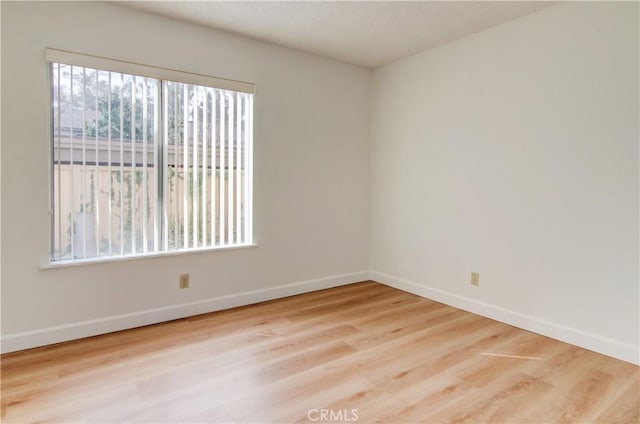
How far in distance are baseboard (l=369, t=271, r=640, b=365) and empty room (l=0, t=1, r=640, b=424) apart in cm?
1

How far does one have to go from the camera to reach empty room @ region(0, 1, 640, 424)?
211 centimetres

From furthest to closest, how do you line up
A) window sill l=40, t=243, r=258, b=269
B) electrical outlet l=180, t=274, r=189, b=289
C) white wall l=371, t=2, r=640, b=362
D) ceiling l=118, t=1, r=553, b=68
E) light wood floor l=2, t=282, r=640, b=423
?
electrical outlet l=180, t=274, r=189, b=289 < ceiling l=118, t=1, r=553, b=68 < window sill l=40, t=243, r=258, b=269 < white wall l=371, t=2, r=640, b=362 < light wood floor l=2, t=282, r=640, b=423

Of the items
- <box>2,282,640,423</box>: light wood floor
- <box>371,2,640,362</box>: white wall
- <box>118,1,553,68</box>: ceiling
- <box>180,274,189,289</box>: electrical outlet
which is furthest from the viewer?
<box>180,274,189,289</box>: electrical outlet

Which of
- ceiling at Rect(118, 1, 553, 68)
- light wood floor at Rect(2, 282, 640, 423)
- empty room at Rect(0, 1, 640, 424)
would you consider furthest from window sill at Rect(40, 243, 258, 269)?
ceiling at Rect(118, 1, 553, 68)

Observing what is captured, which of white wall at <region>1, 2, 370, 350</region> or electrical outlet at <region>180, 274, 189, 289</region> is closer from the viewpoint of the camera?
white wall at <region>1, 2, 370, 350</region>

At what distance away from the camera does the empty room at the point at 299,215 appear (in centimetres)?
211

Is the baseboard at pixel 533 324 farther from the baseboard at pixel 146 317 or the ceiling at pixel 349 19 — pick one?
the ceiling at pixel 349 19

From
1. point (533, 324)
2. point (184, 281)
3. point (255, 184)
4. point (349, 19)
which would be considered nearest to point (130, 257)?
point (184, 281)

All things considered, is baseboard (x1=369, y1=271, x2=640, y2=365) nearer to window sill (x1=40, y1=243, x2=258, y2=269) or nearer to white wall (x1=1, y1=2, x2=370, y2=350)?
white wall (x1=1, y1=2, x2=370, y2=350)

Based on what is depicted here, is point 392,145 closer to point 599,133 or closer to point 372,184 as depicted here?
point 372,184

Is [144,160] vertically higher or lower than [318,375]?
higher

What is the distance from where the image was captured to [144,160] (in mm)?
2914

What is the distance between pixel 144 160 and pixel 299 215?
1520 millimetres

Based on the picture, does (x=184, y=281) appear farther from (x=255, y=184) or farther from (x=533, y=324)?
(x=533, y=324)
